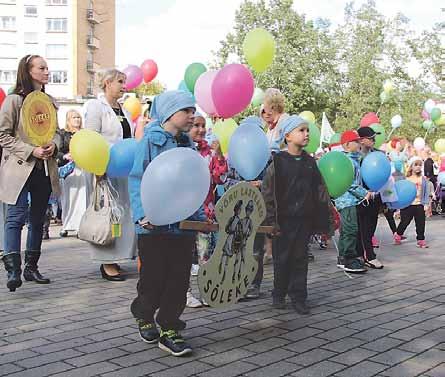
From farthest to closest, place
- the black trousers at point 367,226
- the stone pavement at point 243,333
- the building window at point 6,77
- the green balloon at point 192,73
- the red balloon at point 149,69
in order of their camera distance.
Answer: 1. the building window at point 6,77
2. the red balloon at point 149,69
3. the green balloon at point 192,73
4. the black trousers at point 367,226
5. the stone pavement at point 243,333

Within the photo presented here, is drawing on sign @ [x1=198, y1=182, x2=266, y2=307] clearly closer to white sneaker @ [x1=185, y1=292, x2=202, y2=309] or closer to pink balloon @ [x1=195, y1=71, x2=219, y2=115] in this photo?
white sneaker @ [x1=185, y1=292, x2=202, y2=309]

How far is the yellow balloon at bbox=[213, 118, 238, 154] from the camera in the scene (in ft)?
20.1

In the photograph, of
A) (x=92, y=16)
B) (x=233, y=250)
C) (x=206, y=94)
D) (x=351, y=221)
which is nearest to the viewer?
(x=233, y=250)

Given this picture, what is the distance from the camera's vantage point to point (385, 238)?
420 inches

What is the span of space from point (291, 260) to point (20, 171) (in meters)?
2.55

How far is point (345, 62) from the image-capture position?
35469 mm

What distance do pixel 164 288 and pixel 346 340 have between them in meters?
1.29

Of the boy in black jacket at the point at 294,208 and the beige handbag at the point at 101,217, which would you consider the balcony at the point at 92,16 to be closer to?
the beige handbag at the point at 101,217

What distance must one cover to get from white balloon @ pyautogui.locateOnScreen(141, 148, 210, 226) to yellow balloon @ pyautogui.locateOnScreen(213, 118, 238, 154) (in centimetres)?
242

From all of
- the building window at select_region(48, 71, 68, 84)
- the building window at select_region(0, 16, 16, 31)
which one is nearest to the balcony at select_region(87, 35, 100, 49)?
the building window at select_region(48, 71, 68, 84)

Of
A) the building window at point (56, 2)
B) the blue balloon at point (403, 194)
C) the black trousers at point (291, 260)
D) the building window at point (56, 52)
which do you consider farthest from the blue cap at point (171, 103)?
the building window at point (56, 2)

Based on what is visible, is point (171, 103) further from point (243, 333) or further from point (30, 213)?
point (30, 213)

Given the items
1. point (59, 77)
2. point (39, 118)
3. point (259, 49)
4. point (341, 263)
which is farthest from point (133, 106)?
point (59, 77)

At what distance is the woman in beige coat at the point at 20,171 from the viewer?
561cm
